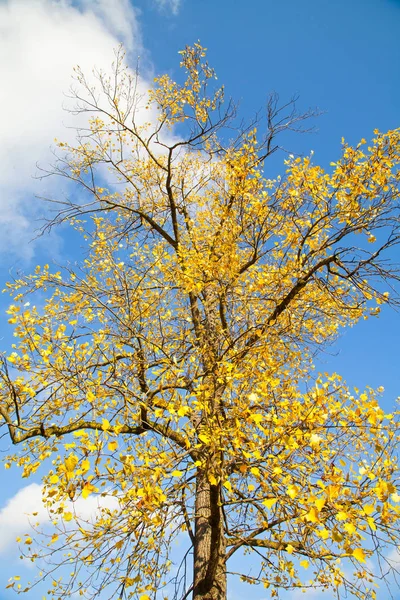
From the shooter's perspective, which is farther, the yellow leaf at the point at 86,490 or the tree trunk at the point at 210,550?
the tree trunk at the point at 210,550

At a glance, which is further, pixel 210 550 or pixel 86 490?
pixel 210 550

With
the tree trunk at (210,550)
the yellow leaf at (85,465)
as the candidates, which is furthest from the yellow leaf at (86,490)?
the tree trunk at (210,550)

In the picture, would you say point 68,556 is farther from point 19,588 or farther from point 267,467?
point 267,467

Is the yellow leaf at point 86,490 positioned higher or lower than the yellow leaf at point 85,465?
lower

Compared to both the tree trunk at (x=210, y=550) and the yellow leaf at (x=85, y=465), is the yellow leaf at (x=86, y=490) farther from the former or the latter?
the tree trunk at (x=210, y=550)

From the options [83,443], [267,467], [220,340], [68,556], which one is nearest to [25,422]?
[68,556]

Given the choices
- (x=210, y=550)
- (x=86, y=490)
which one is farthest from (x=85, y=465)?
(x=210, y=550)

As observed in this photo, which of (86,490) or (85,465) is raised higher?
(85,465)

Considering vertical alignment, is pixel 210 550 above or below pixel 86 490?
above

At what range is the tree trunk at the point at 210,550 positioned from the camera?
3928 mm

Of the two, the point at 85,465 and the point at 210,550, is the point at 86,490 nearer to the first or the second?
the point at 85,465

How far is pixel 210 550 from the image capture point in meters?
4.55

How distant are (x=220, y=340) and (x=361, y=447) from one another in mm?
2044

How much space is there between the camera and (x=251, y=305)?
20.2 feet
